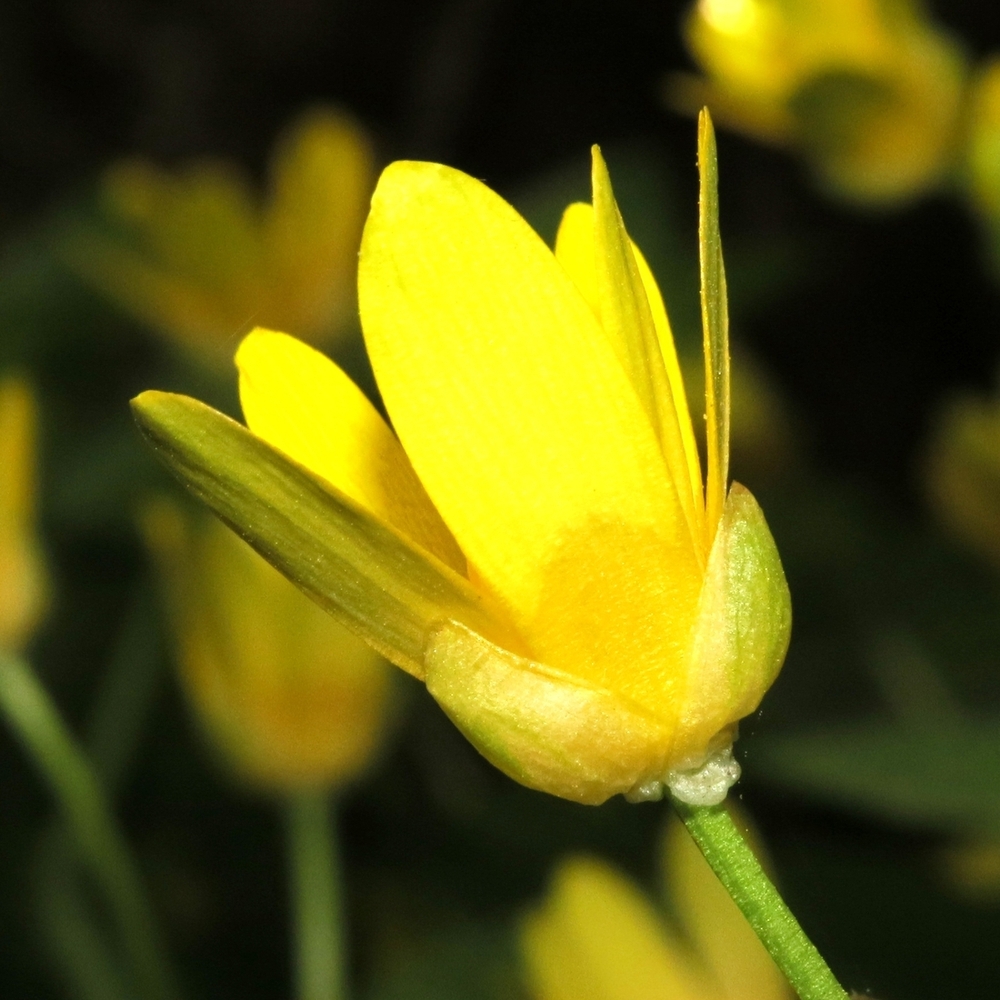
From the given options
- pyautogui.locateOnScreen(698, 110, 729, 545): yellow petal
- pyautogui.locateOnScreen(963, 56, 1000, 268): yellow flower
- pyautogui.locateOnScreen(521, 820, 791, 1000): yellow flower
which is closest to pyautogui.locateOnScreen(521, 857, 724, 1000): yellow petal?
pyautogui.locateOnScreen(521, 820, 791, 1000): yellow flower

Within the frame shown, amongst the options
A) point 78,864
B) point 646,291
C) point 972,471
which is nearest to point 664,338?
point 646,291

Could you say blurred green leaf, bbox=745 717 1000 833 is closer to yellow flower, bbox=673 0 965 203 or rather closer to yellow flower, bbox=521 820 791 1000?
yellow flower, bbox=521 820 791 1000

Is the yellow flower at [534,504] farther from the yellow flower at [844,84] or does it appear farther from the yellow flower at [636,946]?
the yellow flower at [844,84]

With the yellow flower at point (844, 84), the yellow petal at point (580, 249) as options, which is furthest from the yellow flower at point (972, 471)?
the yellow petal at point (580, 249)

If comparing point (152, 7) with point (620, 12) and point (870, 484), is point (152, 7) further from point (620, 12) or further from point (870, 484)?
point (870, 484)

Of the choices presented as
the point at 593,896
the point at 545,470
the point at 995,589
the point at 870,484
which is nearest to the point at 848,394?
the point at 870,484

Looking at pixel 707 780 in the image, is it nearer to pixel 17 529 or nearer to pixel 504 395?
pixel 504 395

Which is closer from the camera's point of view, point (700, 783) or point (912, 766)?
point (700, 783)
